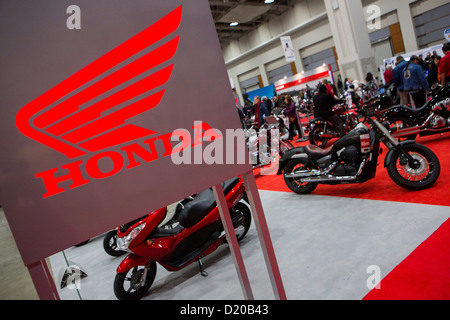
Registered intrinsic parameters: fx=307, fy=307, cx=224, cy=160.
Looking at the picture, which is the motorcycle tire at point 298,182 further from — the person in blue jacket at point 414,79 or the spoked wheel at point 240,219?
the person in blue jacket at point 414,79

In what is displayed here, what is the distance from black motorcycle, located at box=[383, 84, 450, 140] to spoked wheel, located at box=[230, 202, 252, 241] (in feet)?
10.3

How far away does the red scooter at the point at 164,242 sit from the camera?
106 inches

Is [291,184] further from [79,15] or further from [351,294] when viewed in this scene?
[79,15]

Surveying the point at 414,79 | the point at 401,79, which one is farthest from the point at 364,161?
the point at 401,79

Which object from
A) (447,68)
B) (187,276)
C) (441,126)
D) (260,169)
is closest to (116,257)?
(187,276)

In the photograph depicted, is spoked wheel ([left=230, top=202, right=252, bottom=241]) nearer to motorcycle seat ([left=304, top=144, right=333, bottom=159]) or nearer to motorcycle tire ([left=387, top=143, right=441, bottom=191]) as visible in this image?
motorcycle seat ([left=304, top=144, right=333, bottom=159])

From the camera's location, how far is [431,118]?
4793 millimetres

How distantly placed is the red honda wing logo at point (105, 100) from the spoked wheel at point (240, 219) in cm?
208

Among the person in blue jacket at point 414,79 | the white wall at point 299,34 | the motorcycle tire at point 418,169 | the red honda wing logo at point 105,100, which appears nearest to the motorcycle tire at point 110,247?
the red honda wing logo at point 105,100

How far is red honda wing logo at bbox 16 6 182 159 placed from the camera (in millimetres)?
1101

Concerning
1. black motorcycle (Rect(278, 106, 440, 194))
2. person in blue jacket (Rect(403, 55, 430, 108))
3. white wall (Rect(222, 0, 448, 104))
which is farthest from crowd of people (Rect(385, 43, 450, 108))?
white wall (Rect(222, 0, 448, 104))

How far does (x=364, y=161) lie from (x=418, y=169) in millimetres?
558
